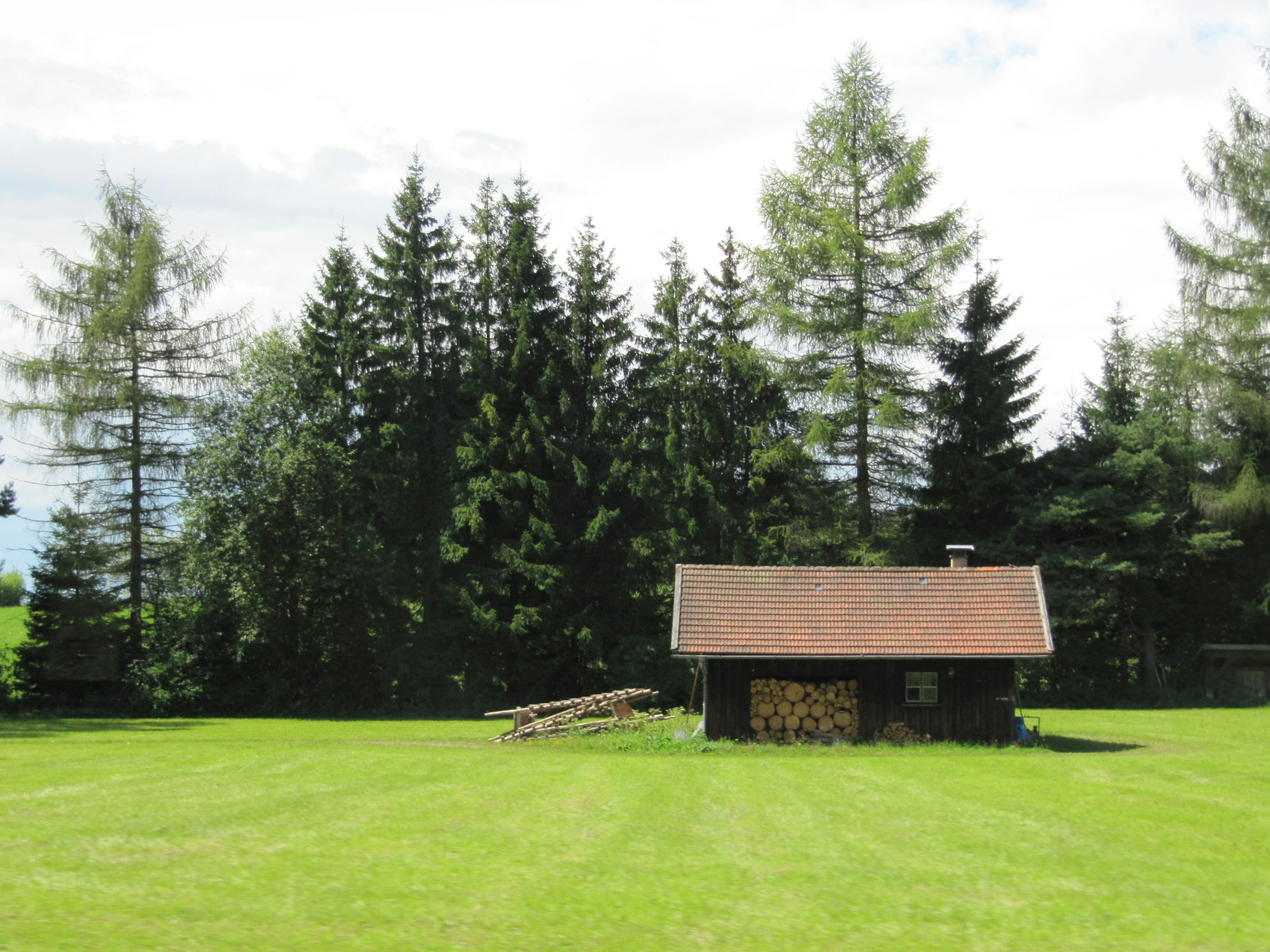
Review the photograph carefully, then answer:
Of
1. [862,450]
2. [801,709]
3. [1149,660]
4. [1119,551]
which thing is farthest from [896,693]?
[1149,660]

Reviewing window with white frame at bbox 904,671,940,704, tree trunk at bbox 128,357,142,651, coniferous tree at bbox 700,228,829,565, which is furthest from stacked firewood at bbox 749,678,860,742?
→ tree trunk at bbox 128,357,142,651

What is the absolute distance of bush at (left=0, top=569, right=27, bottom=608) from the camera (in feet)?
177

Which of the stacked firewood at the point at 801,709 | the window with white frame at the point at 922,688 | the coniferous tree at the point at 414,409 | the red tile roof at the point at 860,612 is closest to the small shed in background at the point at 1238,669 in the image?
the red tile roof at the point at 860,612

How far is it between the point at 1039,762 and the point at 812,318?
17.6 metres

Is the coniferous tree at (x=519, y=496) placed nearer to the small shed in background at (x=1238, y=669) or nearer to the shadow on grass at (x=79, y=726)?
the shadow on grass at (x=79, y=726)

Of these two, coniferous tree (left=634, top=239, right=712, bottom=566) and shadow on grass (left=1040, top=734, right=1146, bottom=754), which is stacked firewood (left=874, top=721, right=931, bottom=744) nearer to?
shadow on grass (left=1040, top=734, right=1146, bottom=754)

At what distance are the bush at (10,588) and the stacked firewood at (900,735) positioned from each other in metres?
47.8

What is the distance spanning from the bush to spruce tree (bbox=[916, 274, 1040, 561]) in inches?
1814

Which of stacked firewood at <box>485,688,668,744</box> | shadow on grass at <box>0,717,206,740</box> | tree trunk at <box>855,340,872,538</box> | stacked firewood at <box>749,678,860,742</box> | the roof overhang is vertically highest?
tree trunk at <box>855,340,872,538</box>

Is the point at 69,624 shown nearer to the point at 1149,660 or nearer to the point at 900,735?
the point at 900,735

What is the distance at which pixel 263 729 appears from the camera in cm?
2931

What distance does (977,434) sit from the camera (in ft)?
118

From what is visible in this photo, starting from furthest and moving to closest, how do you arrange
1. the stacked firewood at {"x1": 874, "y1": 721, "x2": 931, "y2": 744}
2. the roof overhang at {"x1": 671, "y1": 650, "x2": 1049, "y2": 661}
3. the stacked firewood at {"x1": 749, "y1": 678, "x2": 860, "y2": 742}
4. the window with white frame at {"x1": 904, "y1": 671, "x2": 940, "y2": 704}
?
the stacked firewood at {"x1": 749, "y1": 678, "x2": 860, "y2": 742} < the window with white frame at {"x1": 904, "y1": 671, "x2": 940, "y2": 704} < the stacked firewood at {"x1": 874, "y1": 721, "x2": 931, "y2": 744} < the roof overhang at {"x1": 671, "y1": 650, "x2": 1049, "y2": 661}

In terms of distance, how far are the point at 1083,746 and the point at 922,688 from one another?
3867 mm
